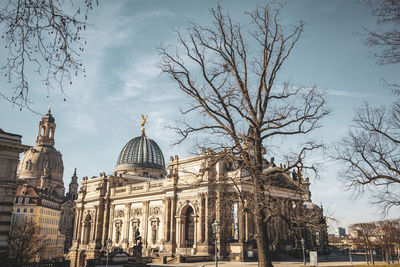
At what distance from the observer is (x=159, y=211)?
49719 millimetres

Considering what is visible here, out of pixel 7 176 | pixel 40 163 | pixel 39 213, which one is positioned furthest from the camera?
pixel 40 163

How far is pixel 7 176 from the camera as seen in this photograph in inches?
1069

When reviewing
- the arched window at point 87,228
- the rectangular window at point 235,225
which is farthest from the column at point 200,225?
the arched window at point 87,228

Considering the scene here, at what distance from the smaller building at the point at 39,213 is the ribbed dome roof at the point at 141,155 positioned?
23906 millimetres

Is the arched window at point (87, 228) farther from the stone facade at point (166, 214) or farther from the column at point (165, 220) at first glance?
the column at point (165, 220)

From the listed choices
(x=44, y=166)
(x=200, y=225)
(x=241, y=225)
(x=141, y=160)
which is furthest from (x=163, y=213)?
(x=44, y=166)

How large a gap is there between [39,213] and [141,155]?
105 feet

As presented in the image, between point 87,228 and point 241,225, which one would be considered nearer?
point 241,225

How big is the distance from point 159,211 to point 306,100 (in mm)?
39037

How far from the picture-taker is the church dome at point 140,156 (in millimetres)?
70562

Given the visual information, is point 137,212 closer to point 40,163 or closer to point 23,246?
point 23,246

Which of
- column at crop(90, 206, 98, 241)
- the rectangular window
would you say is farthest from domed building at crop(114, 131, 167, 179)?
the rectangular window

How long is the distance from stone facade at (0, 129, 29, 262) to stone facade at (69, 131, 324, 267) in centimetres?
1556

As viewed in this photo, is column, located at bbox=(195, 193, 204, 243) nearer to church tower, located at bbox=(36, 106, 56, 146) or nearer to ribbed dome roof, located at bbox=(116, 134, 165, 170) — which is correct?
ribbed dome roof, located at bbox=(116, 134, 165, 170)
